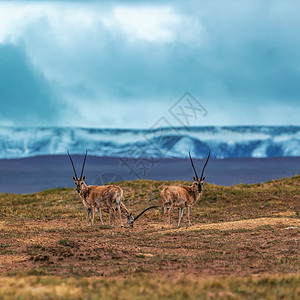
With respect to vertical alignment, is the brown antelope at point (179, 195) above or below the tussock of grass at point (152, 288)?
above

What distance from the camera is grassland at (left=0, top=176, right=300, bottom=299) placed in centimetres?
1089

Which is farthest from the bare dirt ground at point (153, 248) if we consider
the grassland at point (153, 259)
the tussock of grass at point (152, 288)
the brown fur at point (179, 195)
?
the tussock of grass at point (152, 288)

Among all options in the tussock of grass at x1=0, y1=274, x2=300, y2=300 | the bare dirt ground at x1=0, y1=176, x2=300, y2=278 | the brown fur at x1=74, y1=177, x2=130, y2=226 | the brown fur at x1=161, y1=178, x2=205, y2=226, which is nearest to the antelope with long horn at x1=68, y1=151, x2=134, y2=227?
the brown fur at x1=74, y1=177, x2=130, y2=226

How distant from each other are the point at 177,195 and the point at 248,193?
18.3 metres

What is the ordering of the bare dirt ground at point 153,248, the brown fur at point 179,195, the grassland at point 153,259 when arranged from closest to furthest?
the grassland at point 153,259
the bare dirt ground at point 153,248
the brown fur at point 179,195

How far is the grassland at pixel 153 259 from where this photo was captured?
429 inches

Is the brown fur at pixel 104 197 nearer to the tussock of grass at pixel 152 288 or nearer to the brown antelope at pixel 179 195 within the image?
the brown antelope at pixel 179 195

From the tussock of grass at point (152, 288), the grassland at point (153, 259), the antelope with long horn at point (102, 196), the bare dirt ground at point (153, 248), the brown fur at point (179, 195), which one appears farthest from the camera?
the brown fur at point (179, 195)

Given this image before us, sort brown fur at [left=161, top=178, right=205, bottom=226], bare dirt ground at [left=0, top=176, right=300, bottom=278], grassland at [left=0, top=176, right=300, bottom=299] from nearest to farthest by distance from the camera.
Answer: grassland at [left=0, top=176, right=300, bottom=299] → bare dirt ground at [left=0, top=176, right=300, bottom=278] → brown fur at [left=161, top=178, right=205, bottom=226]

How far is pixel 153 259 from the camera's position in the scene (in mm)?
16969

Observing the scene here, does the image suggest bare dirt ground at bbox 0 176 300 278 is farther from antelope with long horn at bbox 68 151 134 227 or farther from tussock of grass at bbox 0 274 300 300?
tussock of grass at bbox 0 274 300 300

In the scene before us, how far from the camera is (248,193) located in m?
44.6

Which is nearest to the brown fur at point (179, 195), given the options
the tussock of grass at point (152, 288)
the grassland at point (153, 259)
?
the grassland at point (153, 259)

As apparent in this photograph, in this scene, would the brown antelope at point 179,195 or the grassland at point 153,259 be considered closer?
the grassland at point 153,259
